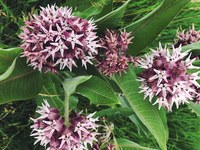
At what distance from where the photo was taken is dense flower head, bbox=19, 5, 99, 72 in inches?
33.8

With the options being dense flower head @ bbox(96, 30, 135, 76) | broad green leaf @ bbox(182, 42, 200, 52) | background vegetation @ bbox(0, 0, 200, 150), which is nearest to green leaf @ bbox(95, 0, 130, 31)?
dense flower head @ bbox(96, 30, 135, 76)

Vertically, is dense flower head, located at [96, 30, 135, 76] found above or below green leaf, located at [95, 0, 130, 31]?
below

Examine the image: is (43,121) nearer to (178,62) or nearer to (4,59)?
(4,59)

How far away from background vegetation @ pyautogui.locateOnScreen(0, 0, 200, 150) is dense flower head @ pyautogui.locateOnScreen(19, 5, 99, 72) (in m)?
0.31

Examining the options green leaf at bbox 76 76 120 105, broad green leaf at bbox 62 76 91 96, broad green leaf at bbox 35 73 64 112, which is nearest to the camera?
A: broad green leaf at bbox 62 76 91 96

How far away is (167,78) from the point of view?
34.9 inches

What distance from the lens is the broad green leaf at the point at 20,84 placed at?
3.04ft

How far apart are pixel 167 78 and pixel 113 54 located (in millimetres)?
111

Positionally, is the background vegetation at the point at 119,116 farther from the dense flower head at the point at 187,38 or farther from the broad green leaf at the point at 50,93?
the dense flower head at the point at 187,38

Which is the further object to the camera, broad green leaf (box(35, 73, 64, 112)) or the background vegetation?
the background vegetation

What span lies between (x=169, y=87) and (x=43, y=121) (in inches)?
9.7

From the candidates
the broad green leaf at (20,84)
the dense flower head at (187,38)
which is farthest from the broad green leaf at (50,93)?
the dense flower head at (187,38)

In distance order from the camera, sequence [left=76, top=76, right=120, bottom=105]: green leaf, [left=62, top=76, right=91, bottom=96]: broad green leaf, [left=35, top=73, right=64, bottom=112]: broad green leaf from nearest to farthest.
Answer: [left=62, top=76, right=91, bottom=96]: broad green leaf, [left=76, top=76, right=120, bottom=105]: green leaf, [left=35, top=73, right=64, bottom=112]: broad green leaf

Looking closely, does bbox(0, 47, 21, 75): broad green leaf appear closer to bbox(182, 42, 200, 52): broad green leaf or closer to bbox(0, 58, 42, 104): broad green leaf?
bbox(0, 58, 42, 104): broad green leaf
